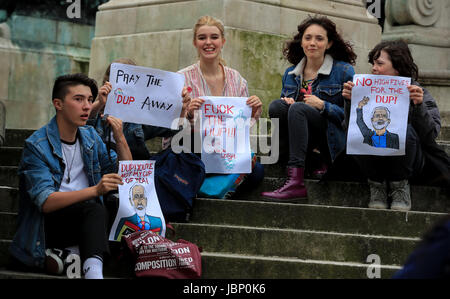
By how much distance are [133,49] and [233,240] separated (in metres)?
4.32

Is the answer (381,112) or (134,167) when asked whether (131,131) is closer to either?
(134,167)

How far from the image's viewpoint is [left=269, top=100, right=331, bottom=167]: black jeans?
6.33 metres

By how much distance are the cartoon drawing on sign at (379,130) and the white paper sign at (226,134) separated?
885mm

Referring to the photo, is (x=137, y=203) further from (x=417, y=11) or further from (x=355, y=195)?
(x=417, y=11)

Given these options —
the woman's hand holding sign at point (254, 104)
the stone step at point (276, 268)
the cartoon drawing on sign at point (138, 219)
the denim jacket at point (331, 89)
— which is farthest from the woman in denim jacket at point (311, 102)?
the cartoon drawing on sign at point (138, 219)

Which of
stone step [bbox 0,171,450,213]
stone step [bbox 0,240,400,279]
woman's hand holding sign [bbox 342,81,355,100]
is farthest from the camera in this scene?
stone step [bbox 0,171,450,213]

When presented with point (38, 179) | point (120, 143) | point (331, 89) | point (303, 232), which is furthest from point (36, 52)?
point (303, 232)

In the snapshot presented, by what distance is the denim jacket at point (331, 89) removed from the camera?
6445mm

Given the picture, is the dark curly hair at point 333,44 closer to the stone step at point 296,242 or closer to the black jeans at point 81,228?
the stone step at point 296,242

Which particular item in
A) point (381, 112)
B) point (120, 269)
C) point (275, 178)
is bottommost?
point (120, 269)

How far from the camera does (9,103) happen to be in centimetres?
1166

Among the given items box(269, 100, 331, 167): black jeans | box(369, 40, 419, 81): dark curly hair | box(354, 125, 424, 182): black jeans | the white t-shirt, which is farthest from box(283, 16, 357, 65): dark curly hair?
the white t-shirt

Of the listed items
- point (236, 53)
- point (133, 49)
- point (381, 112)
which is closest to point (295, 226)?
point (381, 112)

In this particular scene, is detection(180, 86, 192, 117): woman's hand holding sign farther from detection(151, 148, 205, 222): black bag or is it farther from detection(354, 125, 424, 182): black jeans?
detection(354, 125, 424, 182): black jeans
